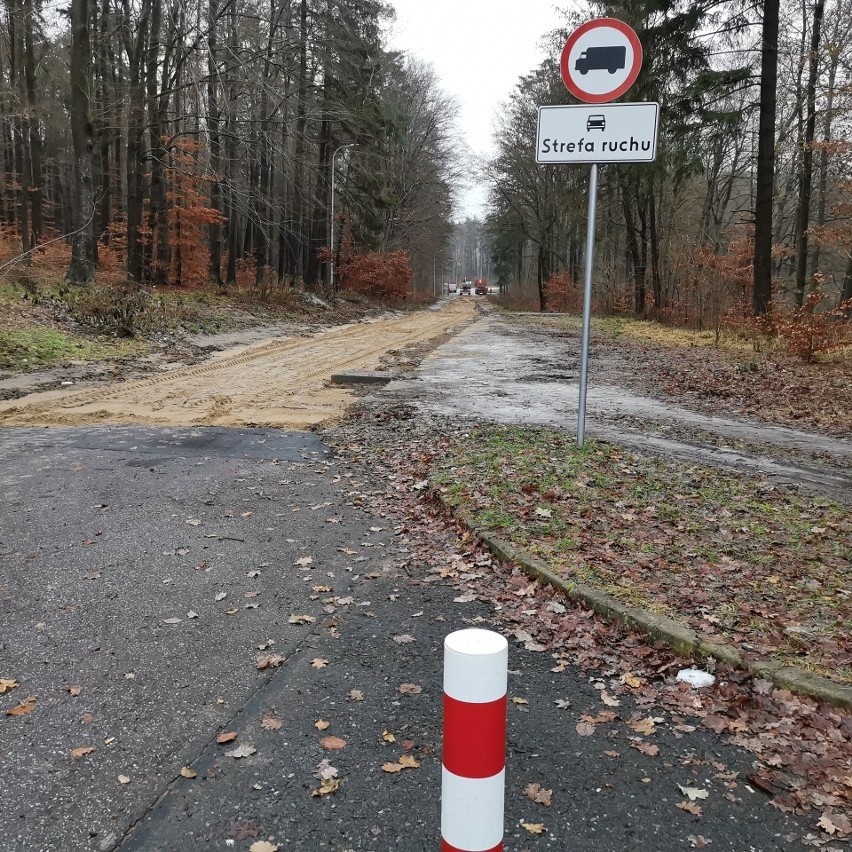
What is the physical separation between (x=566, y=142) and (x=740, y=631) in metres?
4.45

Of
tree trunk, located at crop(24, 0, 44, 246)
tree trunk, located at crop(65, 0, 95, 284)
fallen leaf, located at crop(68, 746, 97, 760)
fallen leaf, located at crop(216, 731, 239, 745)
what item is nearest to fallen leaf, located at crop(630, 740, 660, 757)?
fallen leaf, located at crop(216, 731, 239, 745)

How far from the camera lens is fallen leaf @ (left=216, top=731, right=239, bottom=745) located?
301cm

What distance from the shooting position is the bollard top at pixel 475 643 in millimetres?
1719

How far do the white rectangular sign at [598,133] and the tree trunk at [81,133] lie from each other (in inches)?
633

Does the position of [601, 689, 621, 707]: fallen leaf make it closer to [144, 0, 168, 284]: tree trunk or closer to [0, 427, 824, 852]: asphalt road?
[0, 427, 824, 852]: asphalt road

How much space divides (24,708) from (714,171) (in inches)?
1466

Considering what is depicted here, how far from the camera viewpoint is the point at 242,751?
2941 millimetres

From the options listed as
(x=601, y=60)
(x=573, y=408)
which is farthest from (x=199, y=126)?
(x=601, y=60)

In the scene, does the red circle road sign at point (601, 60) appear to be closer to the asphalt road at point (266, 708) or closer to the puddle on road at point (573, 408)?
the puddle on road at point (573, 408)

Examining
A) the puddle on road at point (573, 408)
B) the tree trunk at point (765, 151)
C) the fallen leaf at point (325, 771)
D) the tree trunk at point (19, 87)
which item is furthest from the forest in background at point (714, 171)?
the tree trunk at point (19, 87)

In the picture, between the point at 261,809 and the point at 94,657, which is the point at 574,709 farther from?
the point at 94,657

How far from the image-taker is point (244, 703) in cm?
329

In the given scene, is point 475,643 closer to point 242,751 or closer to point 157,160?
point 242,751

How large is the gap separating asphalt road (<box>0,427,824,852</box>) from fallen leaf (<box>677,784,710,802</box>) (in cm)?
3
